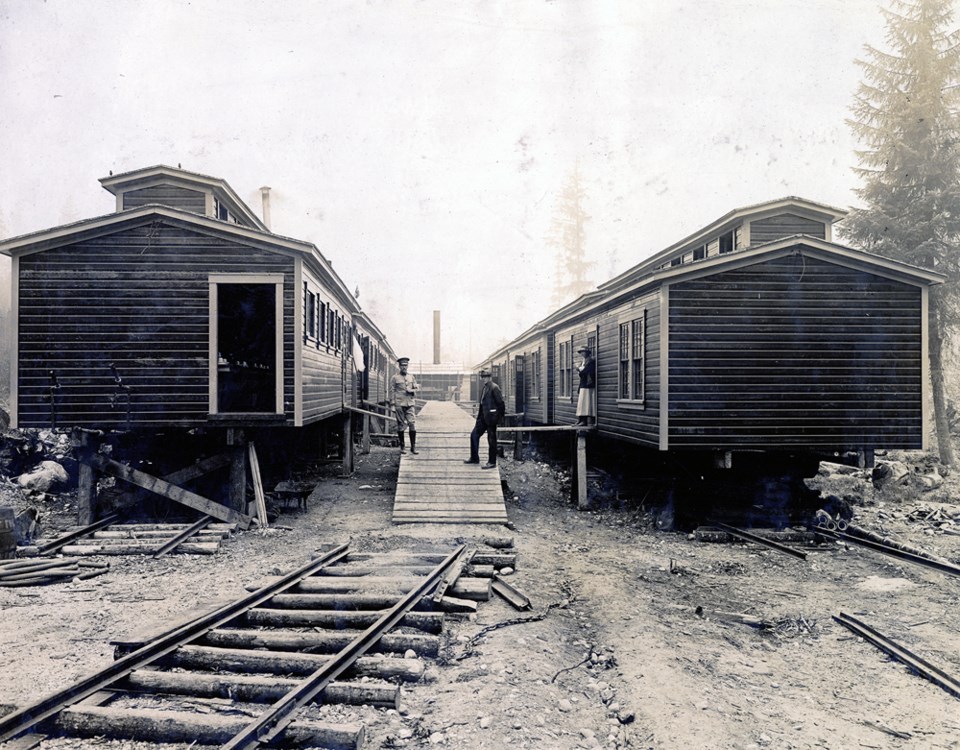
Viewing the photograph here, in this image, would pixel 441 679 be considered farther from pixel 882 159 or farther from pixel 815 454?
pixel 882 159

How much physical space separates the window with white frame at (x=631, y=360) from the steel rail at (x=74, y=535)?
9837 mm

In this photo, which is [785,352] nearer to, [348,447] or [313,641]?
[313,641]

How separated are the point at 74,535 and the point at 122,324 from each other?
355 cm

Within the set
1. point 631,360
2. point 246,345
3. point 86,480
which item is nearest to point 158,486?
point 86,480

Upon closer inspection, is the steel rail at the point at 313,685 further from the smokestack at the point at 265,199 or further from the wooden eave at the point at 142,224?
the smokestack at the point at 265,199

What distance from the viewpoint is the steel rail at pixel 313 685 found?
396 centimetres

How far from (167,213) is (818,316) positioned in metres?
11.6

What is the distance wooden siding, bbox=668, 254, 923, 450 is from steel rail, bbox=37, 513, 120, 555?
990 centimetres

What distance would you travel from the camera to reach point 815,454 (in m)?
11.9

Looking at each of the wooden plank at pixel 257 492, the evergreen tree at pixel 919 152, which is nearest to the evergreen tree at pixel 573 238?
the evergreen tree at pixel 919 152

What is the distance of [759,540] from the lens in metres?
10.7

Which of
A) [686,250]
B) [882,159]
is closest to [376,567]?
[686,250]

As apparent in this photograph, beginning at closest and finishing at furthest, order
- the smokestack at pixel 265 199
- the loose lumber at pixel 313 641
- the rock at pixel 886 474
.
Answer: the loose lumber at pixel 313 641 → the rock at pixel 886 474 → the smokestack at pixel 265 199

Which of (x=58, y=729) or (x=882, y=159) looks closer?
(x=58, y=729)
